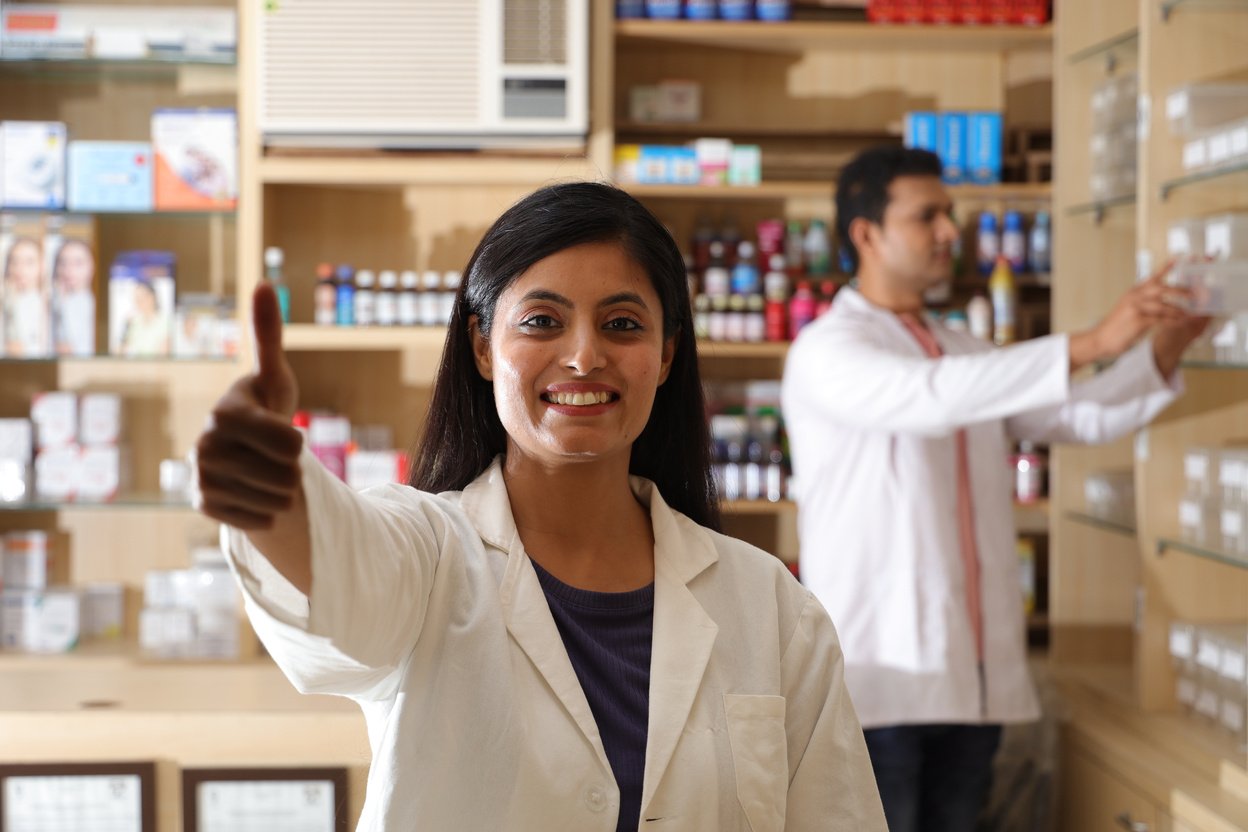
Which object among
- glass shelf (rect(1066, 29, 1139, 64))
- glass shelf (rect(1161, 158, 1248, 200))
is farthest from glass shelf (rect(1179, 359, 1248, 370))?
glass shelf (rect(1066, 29, 1139, 64))

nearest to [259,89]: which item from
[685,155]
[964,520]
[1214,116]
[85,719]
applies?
[685,155]

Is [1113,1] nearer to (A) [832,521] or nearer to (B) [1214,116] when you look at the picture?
(B) [1214,116]

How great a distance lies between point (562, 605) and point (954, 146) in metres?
2.40

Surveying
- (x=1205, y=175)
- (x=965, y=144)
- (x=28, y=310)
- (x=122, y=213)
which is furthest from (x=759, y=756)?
(x=122, y=213)

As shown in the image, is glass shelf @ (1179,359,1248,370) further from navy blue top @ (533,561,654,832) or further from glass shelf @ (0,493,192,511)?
glass shelf @ (0,493,192,511)

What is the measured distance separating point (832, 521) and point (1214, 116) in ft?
3.71

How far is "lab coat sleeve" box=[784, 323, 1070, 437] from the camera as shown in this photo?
230cm

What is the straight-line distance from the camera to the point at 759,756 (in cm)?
129

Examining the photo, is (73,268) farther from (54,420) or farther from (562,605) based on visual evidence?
(562,605)

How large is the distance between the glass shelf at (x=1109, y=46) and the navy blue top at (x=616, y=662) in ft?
7.41

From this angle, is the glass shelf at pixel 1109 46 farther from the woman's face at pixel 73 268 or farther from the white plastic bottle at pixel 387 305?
the woman's face at pixel 73 268

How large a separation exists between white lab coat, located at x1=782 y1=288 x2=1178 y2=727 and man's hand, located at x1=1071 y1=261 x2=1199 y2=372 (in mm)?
67

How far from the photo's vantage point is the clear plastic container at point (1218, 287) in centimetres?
236

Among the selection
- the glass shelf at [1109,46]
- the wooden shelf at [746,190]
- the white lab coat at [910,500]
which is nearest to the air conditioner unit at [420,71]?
the wooden shelf at [746,190]
